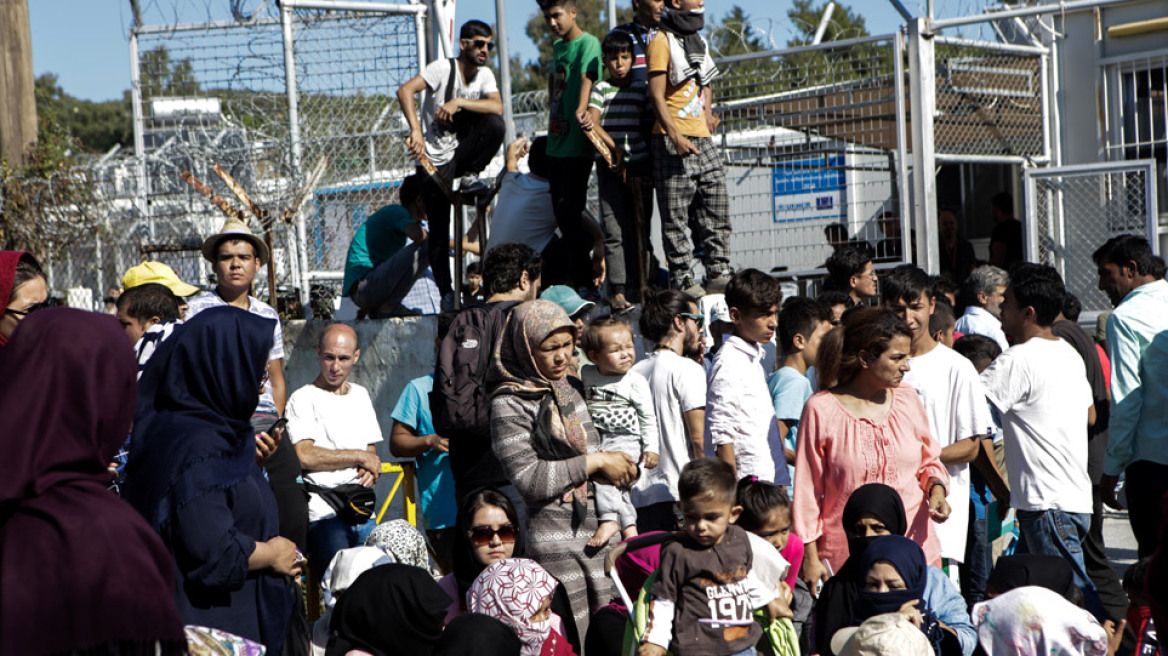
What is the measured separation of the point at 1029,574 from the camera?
4.69m

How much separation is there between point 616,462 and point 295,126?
646cm

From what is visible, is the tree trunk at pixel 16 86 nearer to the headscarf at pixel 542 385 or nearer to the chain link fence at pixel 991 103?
the chain link fence at pixel 991 103

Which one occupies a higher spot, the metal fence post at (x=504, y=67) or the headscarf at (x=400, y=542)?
the metal fence post at (x=504, y=67)

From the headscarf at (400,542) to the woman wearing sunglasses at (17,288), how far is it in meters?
1.82

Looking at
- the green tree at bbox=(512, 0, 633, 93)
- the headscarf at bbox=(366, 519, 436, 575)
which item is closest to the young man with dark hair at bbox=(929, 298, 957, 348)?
the headscarf at bbox=(366, 519, 436, 575)

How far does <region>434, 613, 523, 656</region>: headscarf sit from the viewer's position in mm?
4066

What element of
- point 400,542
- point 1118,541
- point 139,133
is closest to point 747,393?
point 400,542

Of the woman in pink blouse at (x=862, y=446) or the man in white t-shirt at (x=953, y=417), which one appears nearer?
A: the woman in pink blouse at (x=862, y=446)

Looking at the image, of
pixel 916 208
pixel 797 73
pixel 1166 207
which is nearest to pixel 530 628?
pixel 916 208

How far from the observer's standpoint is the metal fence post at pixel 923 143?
8.14m

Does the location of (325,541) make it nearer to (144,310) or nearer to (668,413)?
(144,310)

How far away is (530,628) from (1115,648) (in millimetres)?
2529

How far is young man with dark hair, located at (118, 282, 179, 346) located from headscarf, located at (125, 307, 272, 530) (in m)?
1.82

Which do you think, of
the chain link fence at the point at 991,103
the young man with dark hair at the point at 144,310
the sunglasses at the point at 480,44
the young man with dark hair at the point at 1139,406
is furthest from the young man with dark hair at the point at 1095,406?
the young man with dark hair at the point at 144,310
